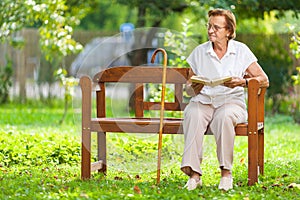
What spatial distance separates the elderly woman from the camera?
18.0 feet

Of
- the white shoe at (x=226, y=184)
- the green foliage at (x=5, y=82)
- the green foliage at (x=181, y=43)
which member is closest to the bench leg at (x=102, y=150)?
the white shoe at (x=226, y=184)

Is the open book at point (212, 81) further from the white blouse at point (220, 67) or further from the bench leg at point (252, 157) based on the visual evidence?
the bench leg at point (252, 157)

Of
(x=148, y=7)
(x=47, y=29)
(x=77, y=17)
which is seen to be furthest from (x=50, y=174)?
(x=148, y=7)

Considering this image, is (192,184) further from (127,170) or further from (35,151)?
(35,151)

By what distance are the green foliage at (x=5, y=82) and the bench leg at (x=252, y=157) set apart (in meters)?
9.82

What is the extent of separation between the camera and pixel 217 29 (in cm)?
572

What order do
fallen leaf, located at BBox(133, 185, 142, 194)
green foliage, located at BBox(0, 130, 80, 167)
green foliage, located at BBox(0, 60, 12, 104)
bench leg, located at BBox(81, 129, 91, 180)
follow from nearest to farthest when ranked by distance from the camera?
fallen leaf, located at BBox(133, 185, 142, 194)
bench leg, located at BBox(81, 129, 91, 180)
green foliage, located at BBox(0, 130, 80, 167)
green foliage, located at BBox(0, 60, 12, 104)

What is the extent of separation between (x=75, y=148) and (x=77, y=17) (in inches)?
156

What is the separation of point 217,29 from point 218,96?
0.52 meters

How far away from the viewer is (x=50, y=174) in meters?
6.17

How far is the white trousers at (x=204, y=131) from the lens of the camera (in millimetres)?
5469

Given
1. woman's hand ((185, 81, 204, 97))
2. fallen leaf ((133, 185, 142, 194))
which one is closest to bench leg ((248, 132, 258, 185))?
woman's hand ((185, 81, 204, 97))

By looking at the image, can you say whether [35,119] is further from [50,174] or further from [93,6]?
[50,174]

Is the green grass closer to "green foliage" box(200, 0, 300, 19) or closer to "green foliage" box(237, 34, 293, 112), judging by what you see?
"green foliage" box(200, 0, 300, 19)
